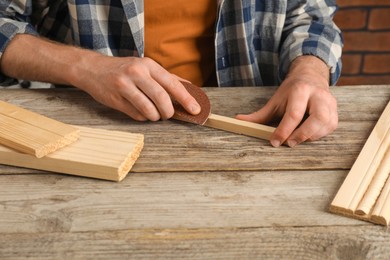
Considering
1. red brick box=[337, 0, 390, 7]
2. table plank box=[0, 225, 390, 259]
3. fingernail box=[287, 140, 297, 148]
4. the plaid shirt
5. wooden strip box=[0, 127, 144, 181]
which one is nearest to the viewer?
table plank box=[0, 225, 390, 259]

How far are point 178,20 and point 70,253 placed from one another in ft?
2.45

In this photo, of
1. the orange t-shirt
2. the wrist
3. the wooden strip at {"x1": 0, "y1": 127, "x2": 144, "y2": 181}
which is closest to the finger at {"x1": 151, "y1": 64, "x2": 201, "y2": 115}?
the wooden strip at {"x1": 0, "y1": 127, "x2": 144, "y2": 181}

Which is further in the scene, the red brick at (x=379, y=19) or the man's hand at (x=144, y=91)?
the red brick at (x=379, y=19)

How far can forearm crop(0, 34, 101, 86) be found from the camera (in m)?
1.04

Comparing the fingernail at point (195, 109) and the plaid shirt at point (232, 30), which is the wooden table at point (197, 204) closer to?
the fingernail at point (195, 109)

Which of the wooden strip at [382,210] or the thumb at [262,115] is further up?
the wooden strip at [382,210]

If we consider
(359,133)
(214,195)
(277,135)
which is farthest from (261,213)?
(359,133)

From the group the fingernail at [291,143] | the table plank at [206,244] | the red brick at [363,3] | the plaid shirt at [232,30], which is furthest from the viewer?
the red brick at [363,3]

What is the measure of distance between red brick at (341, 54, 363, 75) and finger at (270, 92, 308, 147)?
1.33 metres

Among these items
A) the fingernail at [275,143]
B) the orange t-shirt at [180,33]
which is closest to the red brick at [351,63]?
the orange t-shirt at [180,33]

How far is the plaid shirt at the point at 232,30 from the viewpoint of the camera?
1192mm

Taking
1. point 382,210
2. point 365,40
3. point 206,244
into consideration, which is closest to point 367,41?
point 365,40

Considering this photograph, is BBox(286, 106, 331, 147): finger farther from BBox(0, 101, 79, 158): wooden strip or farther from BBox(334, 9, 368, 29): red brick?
BBox(334, 9, 368, 29): red brick

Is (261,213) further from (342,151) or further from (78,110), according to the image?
(78,110)
